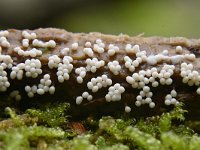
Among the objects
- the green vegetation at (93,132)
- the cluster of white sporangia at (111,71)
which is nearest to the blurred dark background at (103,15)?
the cluster of white sporangia at (111,71)

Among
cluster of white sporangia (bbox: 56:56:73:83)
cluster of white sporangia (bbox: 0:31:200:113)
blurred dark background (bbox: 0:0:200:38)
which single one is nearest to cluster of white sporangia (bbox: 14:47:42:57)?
cluster of white sporangia (bbox: 0:31:200:113)

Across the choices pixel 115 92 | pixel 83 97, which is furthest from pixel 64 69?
pixel 115 92

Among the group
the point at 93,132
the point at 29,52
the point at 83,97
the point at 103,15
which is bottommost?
the point at 93,132

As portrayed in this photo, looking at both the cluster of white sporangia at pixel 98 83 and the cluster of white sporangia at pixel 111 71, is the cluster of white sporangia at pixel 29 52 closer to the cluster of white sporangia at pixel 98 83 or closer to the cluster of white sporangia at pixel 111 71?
the cluster of white sporangia at pixel 111 71

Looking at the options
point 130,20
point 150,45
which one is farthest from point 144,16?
point 150,45

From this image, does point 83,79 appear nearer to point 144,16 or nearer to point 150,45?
point 150,45

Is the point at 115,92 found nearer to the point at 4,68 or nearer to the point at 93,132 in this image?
the point at 93,132
